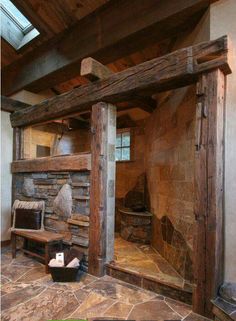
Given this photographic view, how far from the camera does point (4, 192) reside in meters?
3.99

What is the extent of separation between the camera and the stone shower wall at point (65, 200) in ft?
9.65

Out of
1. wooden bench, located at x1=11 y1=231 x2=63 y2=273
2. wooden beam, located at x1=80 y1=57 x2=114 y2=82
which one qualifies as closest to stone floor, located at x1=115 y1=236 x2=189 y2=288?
wooden bench, located at x1=11 y1=231 x2=63 y2=273

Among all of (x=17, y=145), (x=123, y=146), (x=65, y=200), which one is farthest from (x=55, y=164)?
(x=123, y=146)

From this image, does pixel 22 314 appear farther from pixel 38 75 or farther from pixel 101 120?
pixel 38 75

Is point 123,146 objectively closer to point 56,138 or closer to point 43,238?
point 56,138

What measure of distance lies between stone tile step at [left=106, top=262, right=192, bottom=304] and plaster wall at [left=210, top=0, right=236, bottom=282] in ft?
1.39

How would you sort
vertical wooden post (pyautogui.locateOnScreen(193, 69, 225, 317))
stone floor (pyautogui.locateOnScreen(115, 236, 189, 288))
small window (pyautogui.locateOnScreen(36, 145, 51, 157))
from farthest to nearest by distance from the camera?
1. small window (pyautogui.locateOnScreen(36, 145, 51, 157))
2. stone floor (pyautogui.locateOnScreen(115, 236, 189, 288))
3. vertical wooden post (pyautogui.locateOnScreen(193, 69, 225, 317))

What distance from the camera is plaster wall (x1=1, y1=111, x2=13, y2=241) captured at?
397 cm

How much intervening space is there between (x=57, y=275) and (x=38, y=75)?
297 cm

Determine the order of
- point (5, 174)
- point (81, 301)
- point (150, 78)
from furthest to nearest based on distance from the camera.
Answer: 1. point (5, 174)
2. point (150, 78)
3. point (81, 301)

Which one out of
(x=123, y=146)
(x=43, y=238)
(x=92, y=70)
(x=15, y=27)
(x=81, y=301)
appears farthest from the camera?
(x=123, y=146)

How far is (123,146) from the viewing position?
5.24 metres

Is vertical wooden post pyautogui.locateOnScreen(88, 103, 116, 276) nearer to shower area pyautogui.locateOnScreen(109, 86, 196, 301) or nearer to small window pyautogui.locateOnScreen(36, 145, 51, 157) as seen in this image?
shower area pyautogui.locateOnScreen(109, 86, 196, 301)

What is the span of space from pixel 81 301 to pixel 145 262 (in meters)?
1.14
